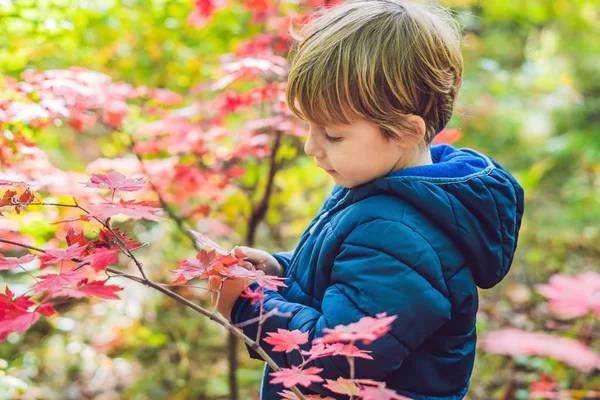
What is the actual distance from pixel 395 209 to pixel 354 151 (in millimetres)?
148

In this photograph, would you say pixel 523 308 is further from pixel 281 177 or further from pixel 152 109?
pixel 152 109

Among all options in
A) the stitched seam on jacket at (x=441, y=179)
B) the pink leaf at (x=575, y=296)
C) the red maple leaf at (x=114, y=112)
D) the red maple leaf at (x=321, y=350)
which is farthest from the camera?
the red maple leaf at (x=114, y=112)

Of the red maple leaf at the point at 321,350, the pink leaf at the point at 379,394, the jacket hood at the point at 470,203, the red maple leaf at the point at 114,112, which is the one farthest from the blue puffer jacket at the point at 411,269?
the red maple leaf at the point at 114,112

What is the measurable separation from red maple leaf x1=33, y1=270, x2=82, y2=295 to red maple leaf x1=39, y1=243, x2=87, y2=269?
3cm

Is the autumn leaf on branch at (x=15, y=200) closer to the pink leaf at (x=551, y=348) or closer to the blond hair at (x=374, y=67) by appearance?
the blond hair at (x=374, y=67)

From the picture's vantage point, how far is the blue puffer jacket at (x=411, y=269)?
1.01 meters

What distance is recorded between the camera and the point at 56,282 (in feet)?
2.90

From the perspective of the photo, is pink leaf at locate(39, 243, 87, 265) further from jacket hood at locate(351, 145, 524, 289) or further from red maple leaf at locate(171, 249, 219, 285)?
jacket hood at locate(351, 145, 524, 289)

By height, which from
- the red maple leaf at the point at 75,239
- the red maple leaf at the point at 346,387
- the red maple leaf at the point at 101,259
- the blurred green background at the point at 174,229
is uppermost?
the red maple leaf at the point at 101,259

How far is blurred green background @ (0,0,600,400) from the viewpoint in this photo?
263 centimetres

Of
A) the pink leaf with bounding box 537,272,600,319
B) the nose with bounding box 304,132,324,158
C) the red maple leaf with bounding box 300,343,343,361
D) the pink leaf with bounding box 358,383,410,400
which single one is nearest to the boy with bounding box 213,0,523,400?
the nose with bounding box 304,132,324,158

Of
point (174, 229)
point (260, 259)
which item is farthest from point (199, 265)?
point (174, 229)

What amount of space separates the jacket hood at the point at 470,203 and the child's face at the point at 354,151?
0.03m

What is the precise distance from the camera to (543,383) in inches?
97.7
